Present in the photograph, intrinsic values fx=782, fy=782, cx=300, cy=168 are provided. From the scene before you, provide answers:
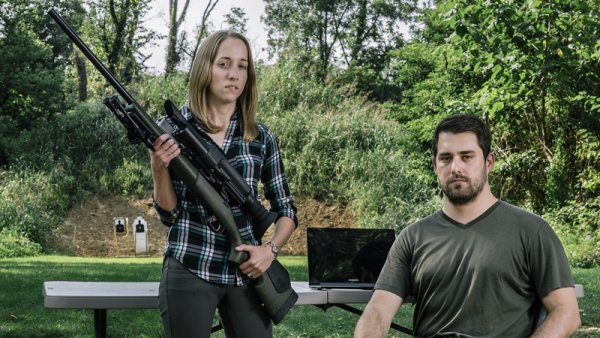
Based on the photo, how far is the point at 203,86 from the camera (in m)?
2.69

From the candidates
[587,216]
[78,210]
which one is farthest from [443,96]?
[78,210]

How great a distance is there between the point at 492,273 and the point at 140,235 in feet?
46.0

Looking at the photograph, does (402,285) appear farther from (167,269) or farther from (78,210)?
(78,210)

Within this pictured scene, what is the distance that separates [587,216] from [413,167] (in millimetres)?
4994

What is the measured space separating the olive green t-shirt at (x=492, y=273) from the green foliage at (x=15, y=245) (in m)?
13.0

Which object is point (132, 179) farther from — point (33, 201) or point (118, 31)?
point (118, 31)

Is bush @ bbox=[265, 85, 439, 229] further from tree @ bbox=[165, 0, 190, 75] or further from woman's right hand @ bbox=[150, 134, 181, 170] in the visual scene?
woman's right hand @ bbox=[150, 134, 181, 170]

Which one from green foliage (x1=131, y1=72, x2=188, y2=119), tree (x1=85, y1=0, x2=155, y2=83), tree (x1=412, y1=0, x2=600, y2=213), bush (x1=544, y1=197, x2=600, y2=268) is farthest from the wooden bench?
tree (x1=85, y1=0, x2=155, y2=83)

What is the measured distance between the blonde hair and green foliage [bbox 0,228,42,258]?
41.8ft

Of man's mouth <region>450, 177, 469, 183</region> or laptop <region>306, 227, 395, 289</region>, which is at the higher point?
man's mouth <region>450, 177, 469, 183</region>

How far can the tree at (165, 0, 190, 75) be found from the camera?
83.6ft

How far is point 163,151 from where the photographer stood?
2539 millimetres

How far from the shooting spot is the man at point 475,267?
2.61m

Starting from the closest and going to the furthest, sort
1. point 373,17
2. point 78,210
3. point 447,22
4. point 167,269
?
point 167,269 < point 447,22 < point 78,210 < point 373,17
